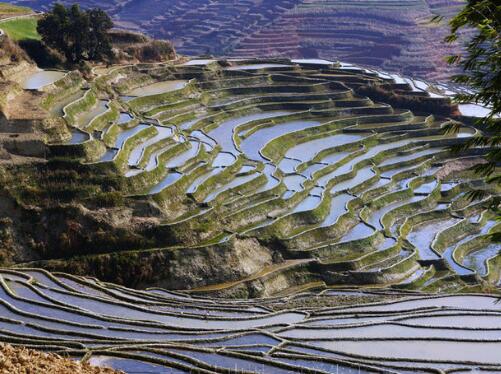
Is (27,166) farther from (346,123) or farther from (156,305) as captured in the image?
(346,123)

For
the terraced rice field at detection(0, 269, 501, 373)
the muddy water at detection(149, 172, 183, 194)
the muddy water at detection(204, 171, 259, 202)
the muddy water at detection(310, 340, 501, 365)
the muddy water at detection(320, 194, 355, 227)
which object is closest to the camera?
the terraced rice field at detection(0, 269, 501, 373)

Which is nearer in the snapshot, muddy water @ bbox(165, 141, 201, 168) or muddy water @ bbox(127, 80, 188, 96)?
muddy water @ bbox(165, 141, 201, 168)

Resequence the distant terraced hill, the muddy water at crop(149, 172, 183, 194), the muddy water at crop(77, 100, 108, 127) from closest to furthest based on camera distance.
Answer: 1. the muddy water at crop(149, 172, 183, 194)
2. the muddy water at crop(77, 100, 108, 127)
3. the distant terraced hill

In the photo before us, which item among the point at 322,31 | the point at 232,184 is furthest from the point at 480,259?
the point at 322,31

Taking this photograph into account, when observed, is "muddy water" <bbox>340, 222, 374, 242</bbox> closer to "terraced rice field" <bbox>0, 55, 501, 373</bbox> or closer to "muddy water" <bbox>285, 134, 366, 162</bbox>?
"terraced rice field" <bbox>0, 55, 501, 373</bbox>

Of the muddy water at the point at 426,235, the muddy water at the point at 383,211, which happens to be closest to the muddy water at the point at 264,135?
the muddy water at the point at 383,211

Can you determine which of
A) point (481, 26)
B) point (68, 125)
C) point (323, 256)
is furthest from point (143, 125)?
point (481, 26)

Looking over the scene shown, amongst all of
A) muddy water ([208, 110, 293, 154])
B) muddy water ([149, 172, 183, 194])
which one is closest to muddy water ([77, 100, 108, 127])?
muddy water ([149, 172, 183, 194])
